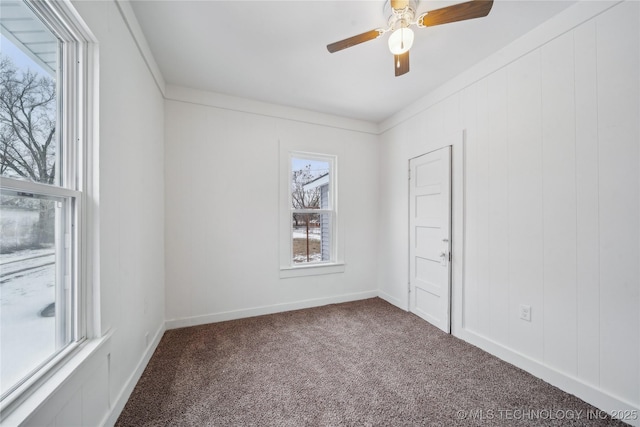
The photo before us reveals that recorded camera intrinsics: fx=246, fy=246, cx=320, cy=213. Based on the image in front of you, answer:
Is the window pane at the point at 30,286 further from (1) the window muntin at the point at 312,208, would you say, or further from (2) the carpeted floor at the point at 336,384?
(1) the window muntin at the point at 312,208

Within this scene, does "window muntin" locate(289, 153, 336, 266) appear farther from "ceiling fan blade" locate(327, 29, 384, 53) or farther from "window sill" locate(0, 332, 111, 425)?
"window sill" locate(0, 332, 111, 425)

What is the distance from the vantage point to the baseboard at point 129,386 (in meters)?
1.46

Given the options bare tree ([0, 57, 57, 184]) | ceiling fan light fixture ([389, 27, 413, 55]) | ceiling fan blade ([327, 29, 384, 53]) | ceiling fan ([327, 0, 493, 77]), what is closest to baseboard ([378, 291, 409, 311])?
ceiling fan ([327, 0, 493, 77])

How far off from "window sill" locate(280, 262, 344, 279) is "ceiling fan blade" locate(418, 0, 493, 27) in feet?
9.19

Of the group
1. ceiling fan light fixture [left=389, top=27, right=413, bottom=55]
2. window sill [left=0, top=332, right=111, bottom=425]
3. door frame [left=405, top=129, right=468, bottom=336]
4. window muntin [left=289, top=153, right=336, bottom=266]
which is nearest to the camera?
window sill [left=0, top=332, right=111, bottom=425]

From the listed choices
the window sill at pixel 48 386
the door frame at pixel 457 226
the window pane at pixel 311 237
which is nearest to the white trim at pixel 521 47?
the door frame at pixel 457 226

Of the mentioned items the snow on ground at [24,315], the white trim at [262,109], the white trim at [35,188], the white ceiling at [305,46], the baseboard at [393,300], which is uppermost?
the white ceiling at [305,46]

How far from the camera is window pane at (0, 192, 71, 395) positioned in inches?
35.9

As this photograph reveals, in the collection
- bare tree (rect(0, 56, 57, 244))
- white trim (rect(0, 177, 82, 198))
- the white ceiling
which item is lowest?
white trim (rect(0, 177, 82, 198))

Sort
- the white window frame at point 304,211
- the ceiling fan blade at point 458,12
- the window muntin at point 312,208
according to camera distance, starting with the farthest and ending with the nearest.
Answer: the window muntin at point 312,208, the white window frame at point 304,211, the ceiling fan blade at point 458,12

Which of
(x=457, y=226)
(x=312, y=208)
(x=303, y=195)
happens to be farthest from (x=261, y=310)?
(x=457, y=226)

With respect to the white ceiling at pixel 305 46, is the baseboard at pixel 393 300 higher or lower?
lower

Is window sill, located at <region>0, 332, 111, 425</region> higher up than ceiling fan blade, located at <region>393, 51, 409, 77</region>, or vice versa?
ceiling fan blade, located at <region>393, 51, 409, 77</region>

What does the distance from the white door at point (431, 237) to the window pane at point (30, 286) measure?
9.94 feet
